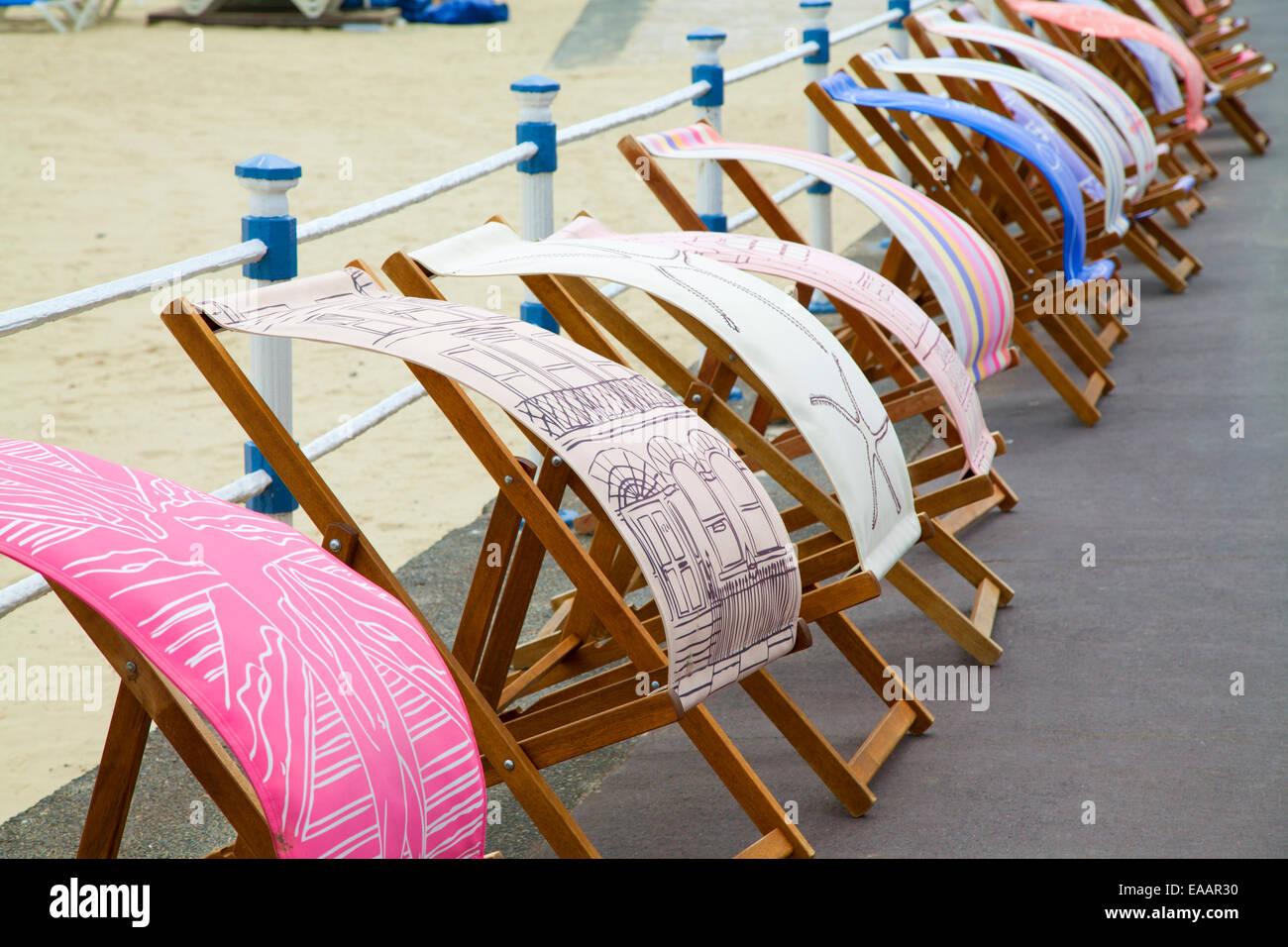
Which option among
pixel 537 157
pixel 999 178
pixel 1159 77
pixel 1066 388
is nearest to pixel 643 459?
pixel 537 157

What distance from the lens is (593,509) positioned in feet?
7.14

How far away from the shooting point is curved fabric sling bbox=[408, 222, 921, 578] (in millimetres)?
2279

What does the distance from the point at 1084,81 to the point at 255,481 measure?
3.60 metres

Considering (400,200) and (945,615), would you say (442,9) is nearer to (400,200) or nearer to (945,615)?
(400,200)

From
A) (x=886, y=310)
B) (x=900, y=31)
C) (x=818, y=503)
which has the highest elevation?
(x=900, y=31)

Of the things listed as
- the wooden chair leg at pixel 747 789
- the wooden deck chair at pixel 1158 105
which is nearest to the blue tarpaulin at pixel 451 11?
the wooden deck chair at pixel 1158 105

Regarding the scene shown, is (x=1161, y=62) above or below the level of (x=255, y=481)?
above

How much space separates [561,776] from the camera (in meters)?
2.59

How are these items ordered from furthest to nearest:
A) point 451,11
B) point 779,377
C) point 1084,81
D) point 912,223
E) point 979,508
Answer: point 451,11 < point 1084,81 < point 979,508 < point 912,223 < point 779,377

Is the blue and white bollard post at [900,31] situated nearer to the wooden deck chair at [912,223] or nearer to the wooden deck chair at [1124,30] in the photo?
the wooden deck chair at [1124,30]
